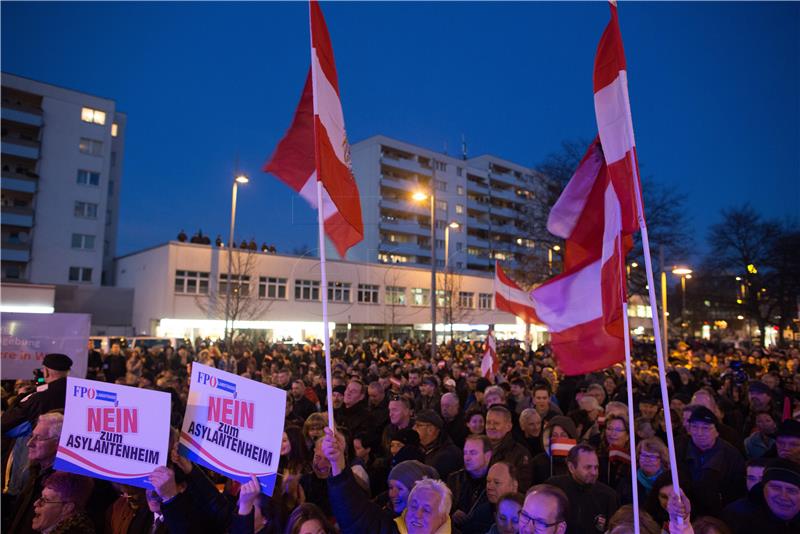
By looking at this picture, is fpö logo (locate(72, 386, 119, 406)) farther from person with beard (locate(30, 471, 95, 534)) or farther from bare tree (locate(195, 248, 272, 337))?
bare tree (locate(195, 248, 272, 337))

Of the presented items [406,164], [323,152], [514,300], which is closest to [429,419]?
[323,152]

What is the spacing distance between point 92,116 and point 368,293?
29.0 meters

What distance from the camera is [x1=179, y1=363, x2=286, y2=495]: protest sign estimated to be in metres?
3.51

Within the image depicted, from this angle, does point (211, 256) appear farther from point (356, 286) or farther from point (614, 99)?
point (614, 99)

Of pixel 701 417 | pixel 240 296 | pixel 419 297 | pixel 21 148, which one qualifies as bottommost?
pixel 701 417

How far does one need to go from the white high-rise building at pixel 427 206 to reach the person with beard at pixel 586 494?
56.8m

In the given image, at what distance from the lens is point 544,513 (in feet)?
10.8

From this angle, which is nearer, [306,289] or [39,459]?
[39,459]

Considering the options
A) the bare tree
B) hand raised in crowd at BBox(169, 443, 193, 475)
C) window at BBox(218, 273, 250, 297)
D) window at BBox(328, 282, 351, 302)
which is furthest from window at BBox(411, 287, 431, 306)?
hand raised in crowd at BBox(169, 443, 193, 475)

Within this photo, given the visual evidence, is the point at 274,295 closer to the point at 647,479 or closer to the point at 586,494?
the point at 647,479

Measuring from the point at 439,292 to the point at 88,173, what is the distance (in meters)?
32.8

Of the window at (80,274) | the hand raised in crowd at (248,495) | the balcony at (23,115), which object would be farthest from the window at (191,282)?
the hand raised in crowd at (248,495)

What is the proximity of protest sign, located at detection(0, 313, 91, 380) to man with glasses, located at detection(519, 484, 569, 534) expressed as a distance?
10.3 metres

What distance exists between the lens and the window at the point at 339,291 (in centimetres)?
4695
